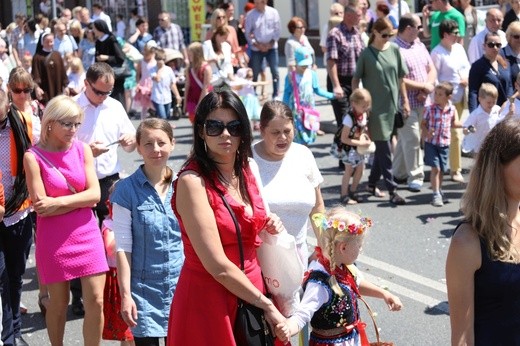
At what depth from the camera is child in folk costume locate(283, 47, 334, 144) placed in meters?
13.8

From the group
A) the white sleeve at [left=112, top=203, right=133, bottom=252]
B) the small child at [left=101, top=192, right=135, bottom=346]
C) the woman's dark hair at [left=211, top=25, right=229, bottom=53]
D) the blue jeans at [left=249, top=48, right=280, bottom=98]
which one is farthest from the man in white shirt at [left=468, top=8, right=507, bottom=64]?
the white sleeve at [left=112, top=203, right=133, bottom=252]

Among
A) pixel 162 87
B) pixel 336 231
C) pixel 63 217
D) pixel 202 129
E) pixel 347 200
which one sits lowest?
pixel 347 200

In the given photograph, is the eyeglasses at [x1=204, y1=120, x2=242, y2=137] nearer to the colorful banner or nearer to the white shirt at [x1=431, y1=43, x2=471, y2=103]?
the white shirt at [x1=431, y1=43, x2=471, y2=103]

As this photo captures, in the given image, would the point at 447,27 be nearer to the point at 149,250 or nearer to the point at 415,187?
the point at 415,187

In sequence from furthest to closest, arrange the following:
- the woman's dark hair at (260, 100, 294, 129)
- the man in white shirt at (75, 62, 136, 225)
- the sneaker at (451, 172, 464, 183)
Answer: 1. the sneaker at (451, 172, 464, 183)
2. the man in white shirt at (75, 62, 136, 225)
3. the woman's dark hair at (260, 100, 294, 129)

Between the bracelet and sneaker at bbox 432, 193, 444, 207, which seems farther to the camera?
sneaker at bbox 432, 193, 444, 207

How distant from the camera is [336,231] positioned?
5.27m

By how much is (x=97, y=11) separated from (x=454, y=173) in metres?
14.3

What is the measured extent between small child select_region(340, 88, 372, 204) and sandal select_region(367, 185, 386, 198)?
1.21ft

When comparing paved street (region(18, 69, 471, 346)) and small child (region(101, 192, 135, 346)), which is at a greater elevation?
small child (region(101, 192, 135, 346))

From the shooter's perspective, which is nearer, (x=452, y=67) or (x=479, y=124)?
(x=479, y=124)

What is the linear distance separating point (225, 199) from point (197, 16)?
24.8 meters

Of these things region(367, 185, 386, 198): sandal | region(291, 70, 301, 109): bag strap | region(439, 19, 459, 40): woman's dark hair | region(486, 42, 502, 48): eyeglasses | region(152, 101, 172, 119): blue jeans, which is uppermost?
region(439, 19, 459, 40): woman's dark hair

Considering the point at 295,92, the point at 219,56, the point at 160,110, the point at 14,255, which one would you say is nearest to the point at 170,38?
the point at 160,110
